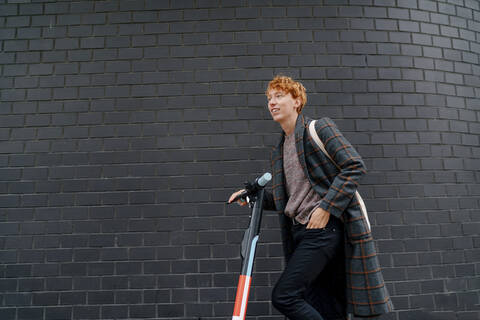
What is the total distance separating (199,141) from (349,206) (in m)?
1.92

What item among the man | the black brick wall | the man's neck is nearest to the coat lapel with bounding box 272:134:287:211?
the man

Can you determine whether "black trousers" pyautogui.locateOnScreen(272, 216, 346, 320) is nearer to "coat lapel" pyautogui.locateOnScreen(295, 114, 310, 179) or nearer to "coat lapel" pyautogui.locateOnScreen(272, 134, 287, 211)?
"coat lapel" pyautogui.locateOnScreen(272, 134, 287, 211)

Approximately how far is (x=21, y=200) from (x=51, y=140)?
70cm

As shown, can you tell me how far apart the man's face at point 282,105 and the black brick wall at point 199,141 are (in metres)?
1.19

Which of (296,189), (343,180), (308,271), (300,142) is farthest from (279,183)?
(308,271)

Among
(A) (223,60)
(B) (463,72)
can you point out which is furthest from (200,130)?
(B) (463,72)

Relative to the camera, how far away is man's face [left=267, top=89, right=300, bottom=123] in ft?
8.09

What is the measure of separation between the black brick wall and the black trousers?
1176mm

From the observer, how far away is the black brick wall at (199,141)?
3494 mm

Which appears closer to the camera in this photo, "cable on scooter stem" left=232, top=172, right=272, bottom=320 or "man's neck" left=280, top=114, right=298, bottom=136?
"cable on scooter stem" left=232, top=172, right=272, bottom=320

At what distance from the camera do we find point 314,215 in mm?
2131

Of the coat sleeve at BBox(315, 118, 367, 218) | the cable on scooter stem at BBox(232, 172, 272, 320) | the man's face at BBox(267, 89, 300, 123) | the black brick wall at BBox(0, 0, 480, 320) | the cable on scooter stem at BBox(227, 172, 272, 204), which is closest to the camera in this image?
the cable on scooter stem at BBox(232, 172, 272, 320)

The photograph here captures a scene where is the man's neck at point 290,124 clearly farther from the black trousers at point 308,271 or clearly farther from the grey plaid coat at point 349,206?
the black trousers at point 308,271

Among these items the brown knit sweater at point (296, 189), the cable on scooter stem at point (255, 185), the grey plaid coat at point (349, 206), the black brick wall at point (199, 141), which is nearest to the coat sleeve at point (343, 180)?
the grey plaid coat at point (349, 206)
